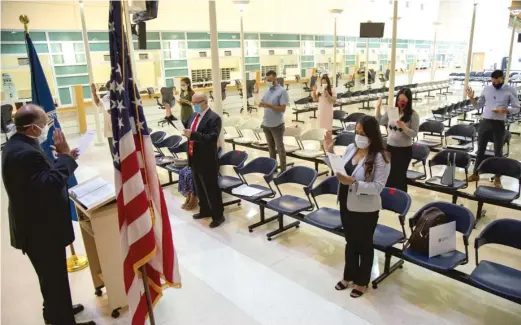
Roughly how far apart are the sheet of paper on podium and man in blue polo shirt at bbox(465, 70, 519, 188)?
5.12 meters

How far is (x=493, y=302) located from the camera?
10.3 ft

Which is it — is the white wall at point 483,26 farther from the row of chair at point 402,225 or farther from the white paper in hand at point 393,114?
the row of chair at point 402,225

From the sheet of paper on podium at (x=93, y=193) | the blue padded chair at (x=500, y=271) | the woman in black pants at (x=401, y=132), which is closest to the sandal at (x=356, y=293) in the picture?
the blue padded chair at (x=500, y=271)

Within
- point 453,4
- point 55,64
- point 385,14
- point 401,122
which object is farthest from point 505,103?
point 453,4

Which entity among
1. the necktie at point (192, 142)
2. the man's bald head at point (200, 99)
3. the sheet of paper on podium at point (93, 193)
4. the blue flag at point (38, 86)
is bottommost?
the sheet of paper on podium at point (93, 193)

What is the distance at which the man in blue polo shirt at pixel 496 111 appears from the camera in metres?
5.45

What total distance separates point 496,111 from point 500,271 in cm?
350

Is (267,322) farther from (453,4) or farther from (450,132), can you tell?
(453,4)

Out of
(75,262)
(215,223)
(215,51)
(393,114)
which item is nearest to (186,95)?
(215,51)

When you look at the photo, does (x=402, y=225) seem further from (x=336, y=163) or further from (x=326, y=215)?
(x=336, y=163)

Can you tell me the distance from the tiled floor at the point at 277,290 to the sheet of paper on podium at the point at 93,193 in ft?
3.43

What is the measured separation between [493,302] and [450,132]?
4.20m

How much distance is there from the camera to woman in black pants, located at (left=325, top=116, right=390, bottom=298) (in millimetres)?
2959

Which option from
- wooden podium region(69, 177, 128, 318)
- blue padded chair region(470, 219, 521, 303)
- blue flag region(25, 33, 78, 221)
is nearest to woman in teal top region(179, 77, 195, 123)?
blue flag region(25, 33, 78, 221)
